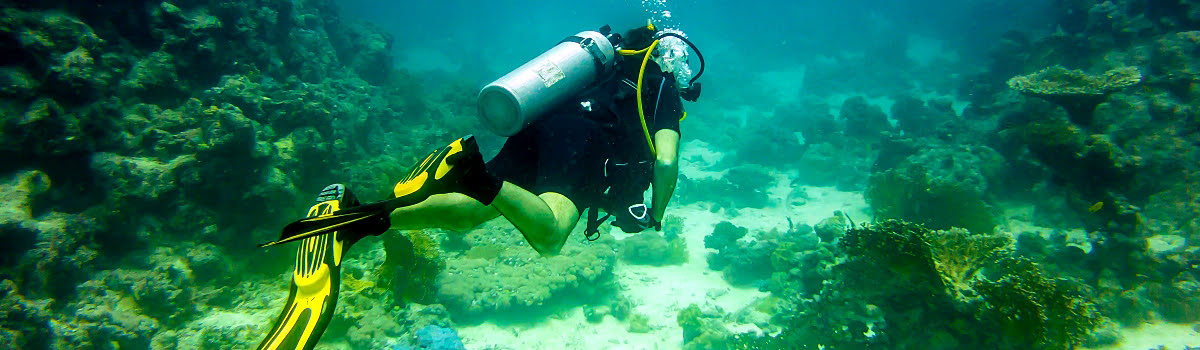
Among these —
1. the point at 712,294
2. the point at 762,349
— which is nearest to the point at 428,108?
the point at 712,294

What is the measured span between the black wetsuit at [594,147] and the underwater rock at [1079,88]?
35.1ft

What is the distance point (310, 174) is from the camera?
786 cm

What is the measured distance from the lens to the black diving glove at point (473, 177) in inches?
82.4

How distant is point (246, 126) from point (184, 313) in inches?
106

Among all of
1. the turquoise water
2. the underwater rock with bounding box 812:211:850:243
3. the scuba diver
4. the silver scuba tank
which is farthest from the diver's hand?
the underwater rock with bounding box 812:211:850:243

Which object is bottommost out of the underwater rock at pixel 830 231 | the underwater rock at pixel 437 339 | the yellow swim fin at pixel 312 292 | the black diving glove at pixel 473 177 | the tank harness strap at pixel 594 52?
the underwater rock at pixel 437 339

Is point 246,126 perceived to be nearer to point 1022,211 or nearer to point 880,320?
point 880,320

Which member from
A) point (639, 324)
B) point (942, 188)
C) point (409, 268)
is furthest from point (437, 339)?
point (942, 188)

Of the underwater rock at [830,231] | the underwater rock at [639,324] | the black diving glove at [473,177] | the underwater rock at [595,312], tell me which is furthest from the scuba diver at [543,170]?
the underwater rock at [830,231]

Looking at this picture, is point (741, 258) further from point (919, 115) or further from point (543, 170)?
point (919, 115)

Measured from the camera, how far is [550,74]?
10.6 ft

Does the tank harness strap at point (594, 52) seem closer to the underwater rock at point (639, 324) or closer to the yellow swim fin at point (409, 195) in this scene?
the yellow swim fin at point (409, 195)

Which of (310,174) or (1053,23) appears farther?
(1053,23)

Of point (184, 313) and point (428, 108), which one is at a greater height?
point (428, 108)
